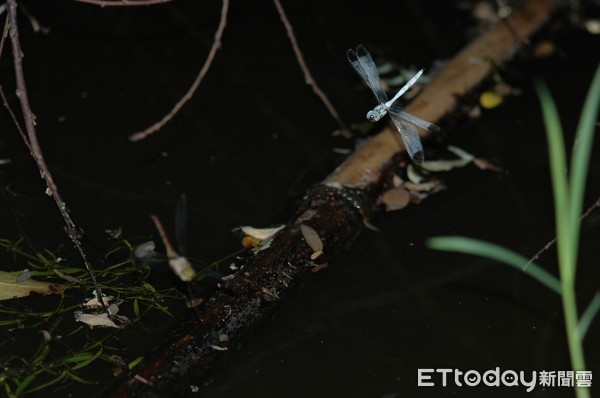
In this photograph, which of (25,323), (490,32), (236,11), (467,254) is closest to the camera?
(25,323)

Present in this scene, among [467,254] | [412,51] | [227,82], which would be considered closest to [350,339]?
[467,254]

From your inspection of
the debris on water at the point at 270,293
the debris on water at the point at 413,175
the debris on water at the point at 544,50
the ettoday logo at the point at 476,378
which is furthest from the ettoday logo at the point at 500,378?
the debris on water at the point at 544,50

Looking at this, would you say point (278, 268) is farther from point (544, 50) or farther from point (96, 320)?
point (544, 50)

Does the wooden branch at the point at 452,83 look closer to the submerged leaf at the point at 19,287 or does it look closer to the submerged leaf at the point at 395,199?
the submerged leaf at the point at 395,199

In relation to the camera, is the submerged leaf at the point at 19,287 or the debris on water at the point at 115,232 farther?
the debris on water at the point at 115,232

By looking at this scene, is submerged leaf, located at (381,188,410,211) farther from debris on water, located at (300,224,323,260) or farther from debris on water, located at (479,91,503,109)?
debris on water, located at (479,91,503,109)

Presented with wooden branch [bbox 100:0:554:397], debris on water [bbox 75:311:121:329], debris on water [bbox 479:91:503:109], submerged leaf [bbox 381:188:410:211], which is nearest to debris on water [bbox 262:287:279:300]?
wooden branch [bbox 100:0:554:397]

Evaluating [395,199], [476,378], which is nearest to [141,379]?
[476,378]

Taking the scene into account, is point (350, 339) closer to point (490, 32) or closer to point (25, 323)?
point (25, 323)
